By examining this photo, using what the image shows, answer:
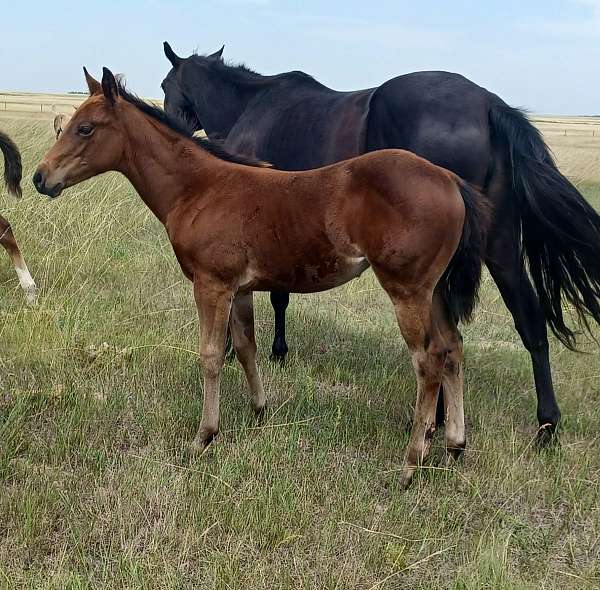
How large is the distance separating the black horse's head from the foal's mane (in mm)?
1962

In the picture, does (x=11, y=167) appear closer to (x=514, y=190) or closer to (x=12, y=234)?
(x=12, y=234)

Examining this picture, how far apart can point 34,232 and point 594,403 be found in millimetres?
5405

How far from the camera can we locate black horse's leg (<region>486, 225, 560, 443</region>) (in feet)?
11.5

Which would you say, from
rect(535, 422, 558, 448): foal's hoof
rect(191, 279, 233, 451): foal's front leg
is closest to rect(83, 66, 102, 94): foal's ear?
rect(191, 279, 233, 451): foal's front leg

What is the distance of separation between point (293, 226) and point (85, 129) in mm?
1203

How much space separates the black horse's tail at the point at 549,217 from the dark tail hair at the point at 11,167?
4.30 m

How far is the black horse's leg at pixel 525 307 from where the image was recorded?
11.5ft

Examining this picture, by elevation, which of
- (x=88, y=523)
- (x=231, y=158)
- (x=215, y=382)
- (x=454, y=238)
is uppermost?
(x=231, y=158)

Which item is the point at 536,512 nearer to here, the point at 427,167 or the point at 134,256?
the point at 427,167

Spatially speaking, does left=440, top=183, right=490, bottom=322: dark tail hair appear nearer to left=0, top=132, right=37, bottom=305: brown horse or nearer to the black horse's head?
the black horse's head

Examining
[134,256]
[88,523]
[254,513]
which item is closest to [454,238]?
[254,513]

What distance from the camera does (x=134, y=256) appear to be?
6609 mm

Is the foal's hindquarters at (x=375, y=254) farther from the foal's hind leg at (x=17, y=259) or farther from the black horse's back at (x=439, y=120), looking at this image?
the foal's hind leg at (x=17, y=259)

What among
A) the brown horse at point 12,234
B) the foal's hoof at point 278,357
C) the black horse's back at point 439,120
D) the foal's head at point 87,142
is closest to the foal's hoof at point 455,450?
the black horse's back at point 439,120
